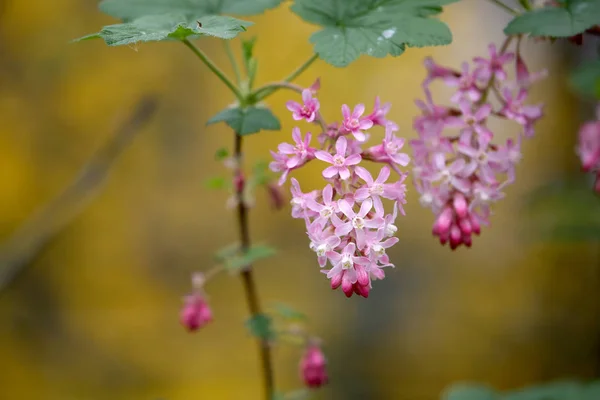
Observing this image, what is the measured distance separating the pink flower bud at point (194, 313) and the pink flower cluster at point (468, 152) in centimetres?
47

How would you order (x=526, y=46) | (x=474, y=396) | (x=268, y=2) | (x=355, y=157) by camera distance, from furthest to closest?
(x=526, y=46)
(x=474, y=396)
(x=268, y=2)
(x=355, y=157)

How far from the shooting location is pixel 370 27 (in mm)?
879

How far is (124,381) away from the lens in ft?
8.38

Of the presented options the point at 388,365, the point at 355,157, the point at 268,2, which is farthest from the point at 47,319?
the point at 355,157

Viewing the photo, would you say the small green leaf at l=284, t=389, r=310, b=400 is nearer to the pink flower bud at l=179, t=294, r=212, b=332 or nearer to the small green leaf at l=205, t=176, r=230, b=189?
the pink flower bud at l=179, t=294, r=212, b=332

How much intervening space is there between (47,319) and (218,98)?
1.12 m

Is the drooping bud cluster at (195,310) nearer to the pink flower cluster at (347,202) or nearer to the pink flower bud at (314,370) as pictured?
the pink flower bud at (314,370)

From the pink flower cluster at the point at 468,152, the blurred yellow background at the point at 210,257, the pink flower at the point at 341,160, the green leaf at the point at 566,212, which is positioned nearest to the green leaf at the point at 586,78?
the pink flower cluster at the point at 468,152

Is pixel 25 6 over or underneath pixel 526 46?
over

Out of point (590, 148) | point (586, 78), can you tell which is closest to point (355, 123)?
point (590, 148)

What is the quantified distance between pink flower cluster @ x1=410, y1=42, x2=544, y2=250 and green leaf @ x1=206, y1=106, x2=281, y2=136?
8.8 inches

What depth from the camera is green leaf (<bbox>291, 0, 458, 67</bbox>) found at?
2.75 ft

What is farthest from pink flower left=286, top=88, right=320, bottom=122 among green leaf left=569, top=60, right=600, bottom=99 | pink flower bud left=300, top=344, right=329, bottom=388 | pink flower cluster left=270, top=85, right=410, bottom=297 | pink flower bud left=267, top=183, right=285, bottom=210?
green leaf left=569, top=60, right=600, bottom=99

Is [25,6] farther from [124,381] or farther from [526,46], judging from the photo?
[526,46]
